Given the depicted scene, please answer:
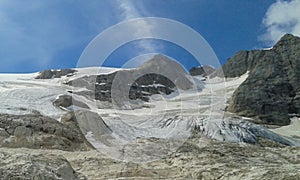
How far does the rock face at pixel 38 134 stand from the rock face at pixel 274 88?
58.2 meters

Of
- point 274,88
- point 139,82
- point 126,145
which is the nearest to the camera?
point 126,145

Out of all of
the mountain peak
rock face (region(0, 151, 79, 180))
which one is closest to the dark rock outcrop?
rock face (region(0, 151, 79, 180))

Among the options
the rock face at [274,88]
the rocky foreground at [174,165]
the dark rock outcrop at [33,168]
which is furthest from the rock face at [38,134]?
the rock face at [274,88]

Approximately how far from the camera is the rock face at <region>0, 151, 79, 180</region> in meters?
10.9

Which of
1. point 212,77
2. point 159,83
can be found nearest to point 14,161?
point 159,83

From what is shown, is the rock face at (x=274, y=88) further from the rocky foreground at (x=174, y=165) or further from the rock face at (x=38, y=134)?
the rocky foreground at (x=174, y=165)

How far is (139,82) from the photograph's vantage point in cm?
12450

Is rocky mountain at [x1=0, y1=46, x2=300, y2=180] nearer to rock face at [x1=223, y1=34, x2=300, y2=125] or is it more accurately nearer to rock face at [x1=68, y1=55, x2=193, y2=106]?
rock face at [x1=223, y1=34, x2=300, y2=125]

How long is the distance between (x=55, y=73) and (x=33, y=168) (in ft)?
421

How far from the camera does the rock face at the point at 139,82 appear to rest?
9488cm

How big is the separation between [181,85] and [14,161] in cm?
11878

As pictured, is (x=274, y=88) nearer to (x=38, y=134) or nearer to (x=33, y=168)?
(x=38, y=134)

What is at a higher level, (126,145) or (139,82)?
(139,82)

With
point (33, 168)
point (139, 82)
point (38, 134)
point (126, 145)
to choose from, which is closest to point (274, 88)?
point (139, 82)
